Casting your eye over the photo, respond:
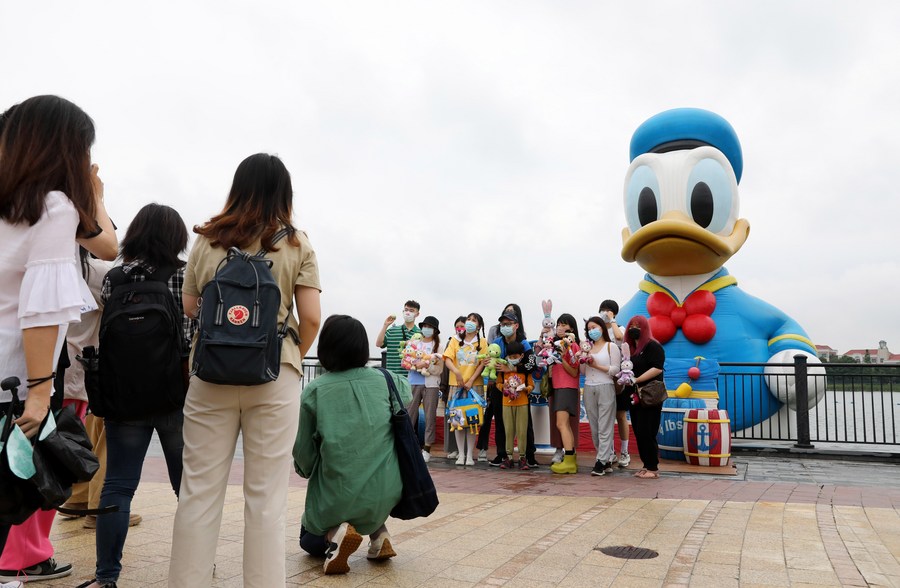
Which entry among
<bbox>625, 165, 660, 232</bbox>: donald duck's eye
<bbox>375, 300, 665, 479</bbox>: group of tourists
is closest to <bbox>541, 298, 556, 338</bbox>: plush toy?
<bbox>375, 300, 665, 479</bbox>: group of tourists

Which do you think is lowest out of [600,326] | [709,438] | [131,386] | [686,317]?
[709,438]

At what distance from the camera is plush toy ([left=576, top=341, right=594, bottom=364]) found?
7.03 meters

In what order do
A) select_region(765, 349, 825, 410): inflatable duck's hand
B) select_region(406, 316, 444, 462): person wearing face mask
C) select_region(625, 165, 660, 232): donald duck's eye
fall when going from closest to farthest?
select_region(406, 316, 444, 462): person wearing face mask < select_region(765, 349, 825, 410): inflatable duck's hand < select_region(625, 165, 660, 232): donald duck's eye

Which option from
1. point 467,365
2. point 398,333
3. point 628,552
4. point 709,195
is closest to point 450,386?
point 467,365

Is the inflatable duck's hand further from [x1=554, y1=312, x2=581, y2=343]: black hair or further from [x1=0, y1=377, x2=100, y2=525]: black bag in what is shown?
[x1=0, y1=377, x2=100, y2=525]: black bag

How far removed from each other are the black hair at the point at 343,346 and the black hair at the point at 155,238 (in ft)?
2.58

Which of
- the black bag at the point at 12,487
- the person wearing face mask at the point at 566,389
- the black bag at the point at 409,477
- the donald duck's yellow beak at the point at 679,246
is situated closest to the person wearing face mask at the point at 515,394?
the person wearing face mask at the point at 566,389

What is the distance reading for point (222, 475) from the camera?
249 cm

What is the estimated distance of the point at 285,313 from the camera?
101 inches

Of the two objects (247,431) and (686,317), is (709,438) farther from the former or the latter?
(247,431)

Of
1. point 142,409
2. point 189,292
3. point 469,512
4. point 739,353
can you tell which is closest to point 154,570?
point 142,409

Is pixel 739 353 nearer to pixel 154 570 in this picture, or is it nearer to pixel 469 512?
pixel 469 512

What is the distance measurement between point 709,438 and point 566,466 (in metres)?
1.81

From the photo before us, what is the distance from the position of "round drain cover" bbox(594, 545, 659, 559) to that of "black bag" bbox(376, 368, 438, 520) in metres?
1.12
